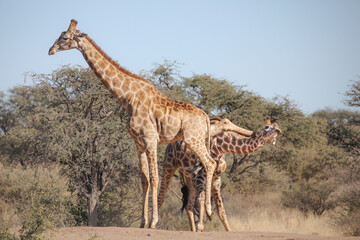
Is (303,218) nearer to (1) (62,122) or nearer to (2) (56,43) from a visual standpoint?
(1) (62,122)

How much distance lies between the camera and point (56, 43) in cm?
907

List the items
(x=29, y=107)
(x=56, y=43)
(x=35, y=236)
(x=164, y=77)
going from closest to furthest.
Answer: (x=35, y=236)
(x=56, y=43)
(x=29, y=107)
(x=164, y=77)

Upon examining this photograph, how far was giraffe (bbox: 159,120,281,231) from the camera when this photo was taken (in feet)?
34.9

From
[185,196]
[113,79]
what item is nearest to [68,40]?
[113,79]

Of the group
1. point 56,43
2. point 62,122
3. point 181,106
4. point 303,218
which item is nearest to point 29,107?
point 62,122

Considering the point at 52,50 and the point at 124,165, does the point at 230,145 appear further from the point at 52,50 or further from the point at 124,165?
the point at 52,50

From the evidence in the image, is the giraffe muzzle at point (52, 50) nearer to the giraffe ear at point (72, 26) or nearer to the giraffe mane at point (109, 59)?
the giraffe ear at point (72, 26)

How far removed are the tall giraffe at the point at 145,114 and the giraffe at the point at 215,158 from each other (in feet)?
3.60

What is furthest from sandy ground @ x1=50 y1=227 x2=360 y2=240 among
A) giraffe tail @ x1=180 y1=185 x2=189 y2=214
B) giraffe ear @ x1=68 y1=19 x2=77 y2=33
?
giraffe ear @ x1=68 y1=19 x2=77 y2=33

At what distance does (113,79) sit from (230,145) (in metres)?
3.17

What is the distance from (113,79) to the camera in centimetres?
951

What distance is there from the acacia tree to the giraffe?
1.53m

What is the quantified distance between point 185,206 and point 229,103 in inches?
245

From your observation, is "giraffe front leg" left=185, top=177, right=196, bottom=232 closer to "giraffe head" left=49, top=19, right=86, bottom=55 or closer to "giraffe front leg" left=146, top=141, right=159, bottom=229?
"giraffe front leg" left=146, top=141, right=159, bottom=229
